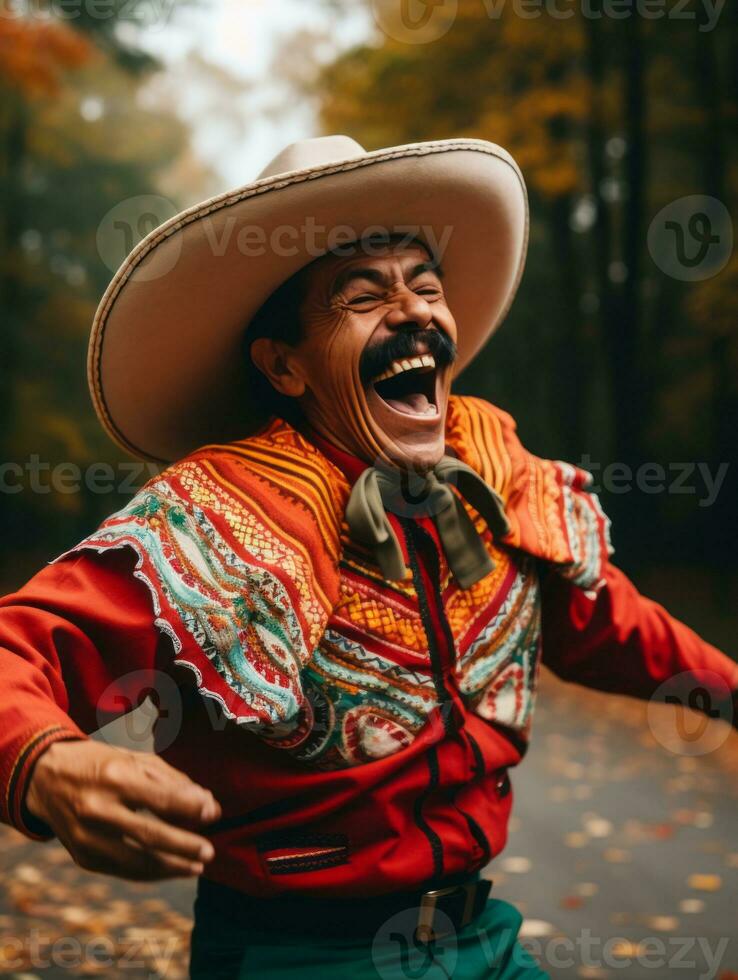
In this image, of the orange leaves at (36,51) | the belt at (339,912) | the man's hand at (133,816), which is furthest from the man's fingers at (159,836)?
the orange leaves at (36,51)

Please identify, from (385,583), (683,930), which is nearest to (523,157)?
(683,930)

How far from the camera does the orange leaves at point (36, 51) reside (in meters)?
11.3

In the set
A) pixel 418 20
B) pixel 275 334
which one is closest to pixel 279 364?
pixel 275 334

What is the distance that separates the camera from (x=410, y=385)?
2473mm

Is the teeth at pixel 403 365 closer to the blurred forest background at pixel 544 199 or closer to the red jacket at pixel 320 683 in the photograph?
the red jacket at pixel 320 683

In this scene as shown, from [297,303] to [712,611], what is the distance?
10.2 meters

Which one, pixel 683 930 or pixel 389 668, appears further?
pixel 683 930

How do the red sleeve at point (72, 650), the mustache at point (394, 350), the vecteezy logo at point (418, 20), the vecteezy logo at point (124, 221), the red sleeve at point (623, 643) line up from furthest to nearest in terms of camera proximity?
the vecteezy logo at point (124, 221), the vecteezy logo at point (418, 20), the red sleeve at point (623, 643), the mustache at point (394, 350), the red sleeve at point (72, 650)

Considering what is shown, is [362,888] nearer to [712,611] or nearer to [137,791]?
[137,791]

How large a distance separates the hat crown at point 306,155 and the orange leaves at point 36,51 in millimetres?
10010

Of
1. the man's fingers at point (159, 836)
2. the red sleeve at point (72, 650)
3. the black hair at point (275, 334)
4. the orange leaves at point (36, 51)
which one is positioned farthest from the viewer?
the orange leaves at point (36, 51)

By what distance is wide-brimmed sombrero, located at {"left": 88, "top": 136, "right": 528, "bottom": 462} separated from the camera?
2268 mm

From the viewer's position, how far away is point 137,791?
4.78ft

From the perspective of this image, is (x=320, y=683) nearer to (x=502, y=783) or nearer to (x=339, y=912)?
(x=339, y=912)
